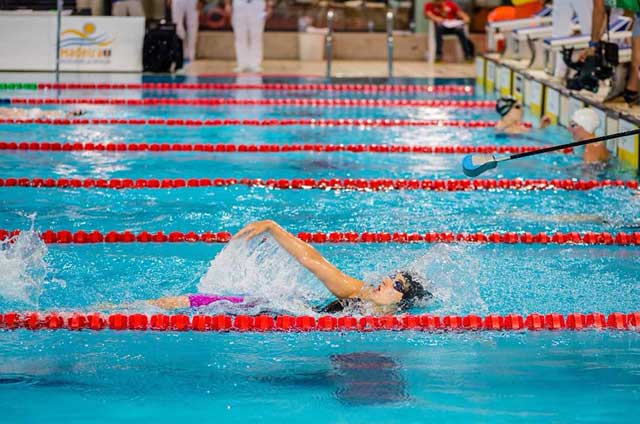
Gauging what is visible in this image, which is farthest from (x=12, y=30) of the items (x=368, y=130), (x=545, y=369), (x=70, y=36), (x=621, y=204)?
(x=545, y=369)

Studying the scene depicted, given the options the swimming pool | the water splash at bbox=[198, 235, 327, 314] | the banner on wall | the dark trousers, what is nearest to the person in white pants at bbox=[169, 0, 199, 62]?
the banner on wall

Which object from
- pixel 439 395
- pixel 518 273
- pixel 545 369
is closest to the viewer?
pixel 439 395

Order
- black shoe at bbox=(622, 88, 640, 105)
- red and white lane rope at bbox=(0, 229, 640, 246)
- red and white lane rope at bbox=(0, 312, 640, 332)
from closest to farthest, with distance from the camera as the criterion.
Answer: red and white lane rope at bbox=(0, 312, 640, 332), red and white lane rope at bbox=(0, 229, 640, 246), black shoe at bbox=(622, 88, 640, 105)

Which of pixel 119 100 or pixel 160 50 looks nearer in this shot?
pixel 119 100

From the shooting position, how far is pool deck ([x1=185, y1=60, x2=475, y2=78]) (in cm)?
1619

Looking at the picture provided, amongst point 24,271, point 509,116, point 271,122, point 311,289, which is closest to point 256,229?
point 311,289

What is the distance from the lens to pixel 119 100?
1267cm

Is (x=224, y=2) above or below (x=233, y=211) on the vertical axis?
above

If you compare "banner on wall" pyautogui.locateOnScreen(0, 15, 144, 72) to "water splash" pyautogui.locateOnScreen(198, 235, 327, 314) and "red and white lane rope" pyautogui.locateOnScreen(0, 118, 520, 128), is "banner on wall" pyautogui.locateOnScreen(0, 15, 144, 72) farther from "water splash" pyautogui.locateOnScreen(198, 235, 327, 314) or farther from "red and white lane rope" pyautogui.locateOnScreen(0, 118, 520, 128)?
"water splash" pyautogui.locateOnScreen(198, 235, 327, 314)

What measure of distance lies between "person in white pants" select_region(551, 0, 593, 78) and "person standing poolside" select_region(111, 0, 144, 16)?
22.6 ft

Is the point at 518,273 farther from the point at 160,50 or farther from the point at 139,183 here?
the point at 160,50

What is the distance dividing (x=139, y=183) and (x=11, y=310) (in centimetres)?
301

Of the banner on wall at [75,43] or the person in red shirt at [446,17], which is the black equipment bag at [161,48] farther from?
the person in red shirt at [446,17]

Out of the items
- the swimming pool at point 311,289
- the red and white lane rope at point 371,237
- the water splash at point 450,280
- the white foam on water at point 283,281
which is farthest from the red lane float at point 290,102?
the white foam on water at point 283,281
